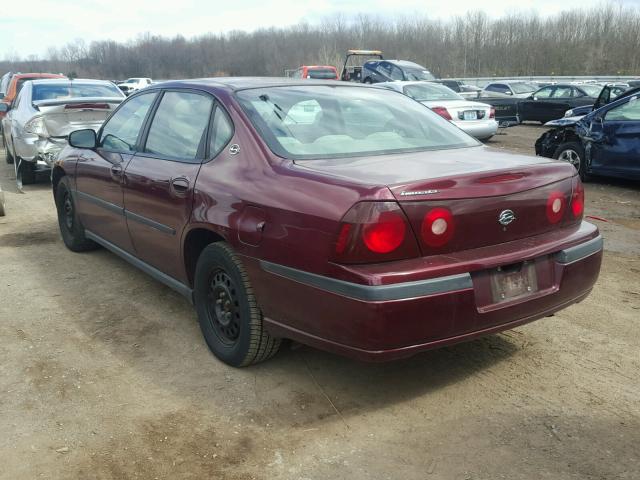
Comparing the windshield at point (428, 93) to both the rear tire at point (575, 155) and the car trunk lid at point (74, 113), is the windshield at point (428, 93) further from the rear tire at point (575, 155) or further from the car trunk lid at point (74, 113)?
the car trunk lid at point (74, 113)

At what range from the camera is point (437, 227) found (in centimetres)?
276

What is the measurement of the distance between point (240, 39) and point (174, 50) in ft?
30.6

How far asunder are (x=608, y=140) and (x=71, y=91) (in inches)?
338

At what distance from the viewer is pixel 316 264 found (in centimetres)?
276

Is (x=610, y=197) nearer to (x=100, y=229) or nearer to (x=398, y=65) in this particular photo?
(x=100, y=229)

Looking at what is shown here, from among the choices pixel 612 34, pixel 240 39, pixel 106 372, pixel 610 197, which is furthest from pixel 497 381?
pixel 240 39

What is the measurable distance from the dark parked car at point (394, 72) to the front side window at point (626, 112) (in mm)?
9827

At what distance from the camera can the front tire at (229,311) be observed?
325 cm

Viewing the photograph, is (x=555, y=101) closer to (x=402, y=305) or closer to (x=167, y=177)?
(x=167, y=177)

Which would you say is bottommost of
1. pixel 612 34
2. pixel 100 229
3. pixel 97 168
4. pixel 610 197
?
pixel 610 197

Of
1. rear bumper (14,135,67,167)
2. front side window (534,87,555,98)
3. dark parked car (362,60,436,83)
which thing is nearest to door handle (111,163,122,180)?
rear bumper (14,135,67,167)

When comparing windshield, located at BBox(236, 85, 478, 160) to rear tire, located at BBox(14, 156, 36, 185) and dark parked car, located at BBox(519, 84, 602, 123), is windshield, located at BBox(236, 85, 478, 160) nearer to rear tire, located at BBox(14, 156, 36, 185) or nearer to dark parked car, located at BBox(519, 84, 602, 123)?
rear tire, located at BBox(14, 156, 36, 185)

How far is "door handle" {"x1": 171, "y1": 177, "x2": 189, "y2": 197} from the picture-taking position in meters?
3.62

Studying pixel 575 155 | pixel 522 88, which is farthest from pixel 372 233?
pixel 522 88
